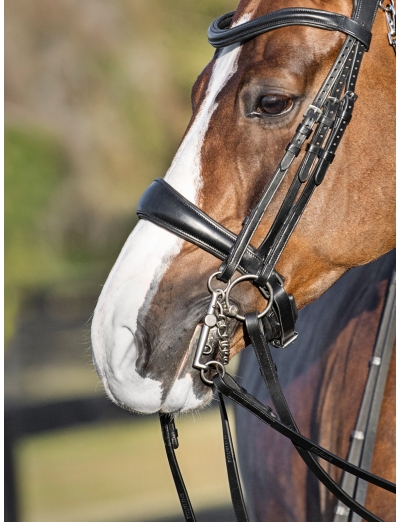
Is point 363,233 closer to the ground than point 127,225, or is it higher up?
higher up

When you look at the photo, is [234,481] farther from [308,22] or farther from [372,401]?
[308,22]

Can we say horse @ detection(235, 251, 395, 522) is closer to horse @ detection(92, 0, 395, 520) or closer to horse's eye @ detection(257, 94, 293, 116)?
horse @ detection(92, 0, 395, 520)

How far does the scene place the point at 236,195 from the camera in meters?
0.83

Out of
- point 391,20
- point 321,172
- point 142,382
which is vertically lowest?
point 142,382

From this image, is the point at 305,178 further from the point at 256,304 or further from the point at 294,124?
the point at 256,304

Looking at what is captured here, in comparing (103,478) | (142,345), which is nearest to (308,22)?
(142,345)

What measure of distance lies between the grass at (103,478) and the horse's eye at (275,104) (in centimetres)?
197

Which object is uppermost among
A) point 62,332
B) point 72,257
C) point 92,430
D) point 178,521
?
point 72,257

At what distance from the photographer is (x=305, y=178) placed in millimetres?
812

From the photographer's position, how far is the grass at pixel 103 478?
2.64m

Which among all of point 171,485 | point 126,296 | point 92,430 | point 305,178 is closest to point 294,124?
point 305,178

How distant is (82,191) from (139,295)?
2.21m

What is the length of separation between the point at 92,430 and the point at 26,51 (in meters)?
1.90

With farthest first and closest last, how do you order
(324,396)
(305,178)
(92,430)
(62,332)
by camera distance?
(62,332) → (92,430) → (324,396) → (305,178)
